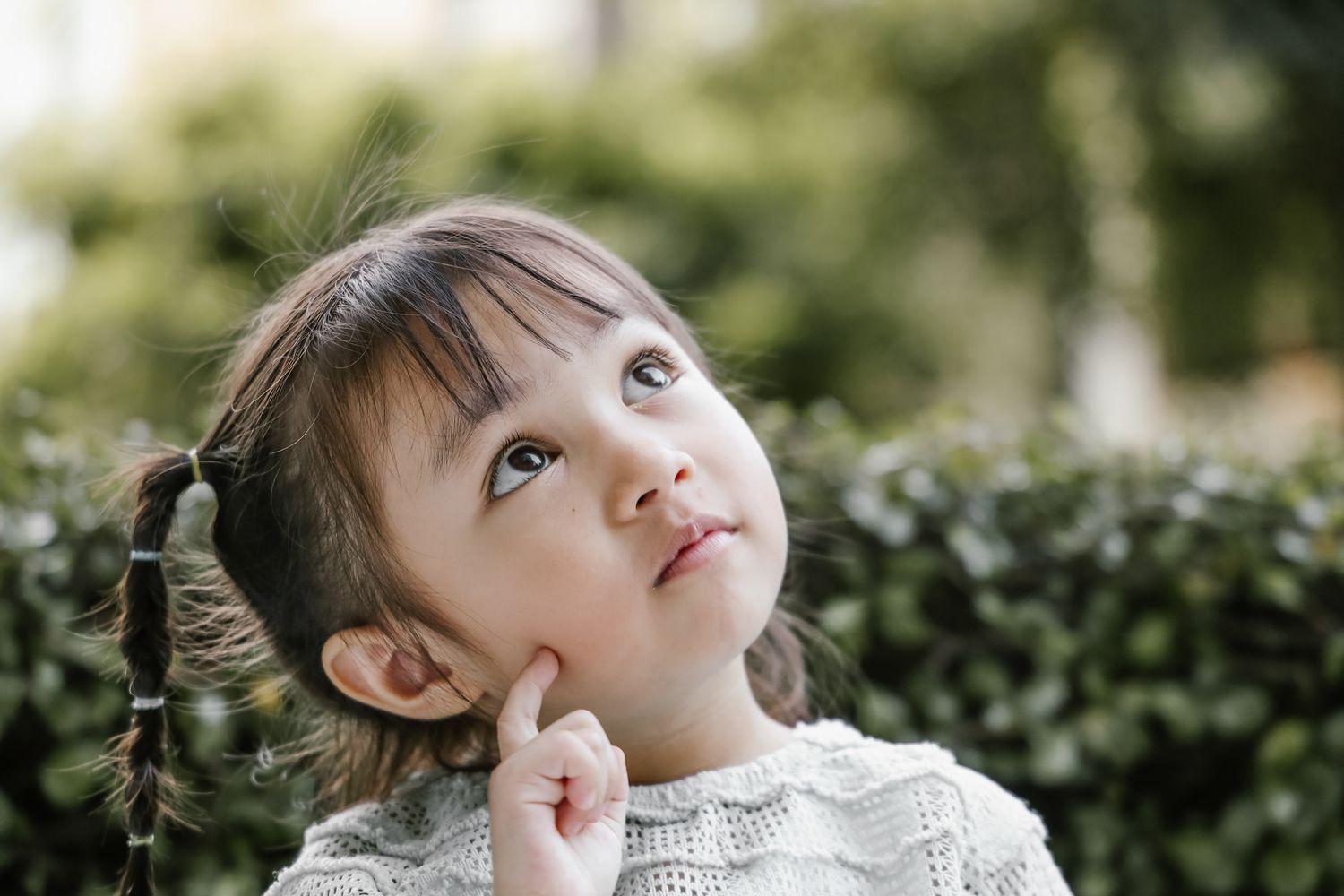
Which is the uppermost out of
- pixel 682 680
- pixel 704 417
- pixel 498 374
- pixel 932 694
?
pixel 498 374

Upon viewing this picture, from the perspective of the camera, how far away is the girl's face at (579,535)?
4.43ft

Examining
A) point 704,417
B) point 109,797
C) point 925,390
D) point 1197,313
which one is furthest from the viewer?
point 1197,313

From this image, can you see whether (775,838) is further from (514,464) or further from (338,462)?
(338,462)

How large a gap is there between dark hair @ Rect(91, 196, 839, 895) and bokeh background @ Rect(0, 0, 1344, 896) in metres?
0.25

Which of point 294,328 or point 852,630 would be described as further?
point 852,630

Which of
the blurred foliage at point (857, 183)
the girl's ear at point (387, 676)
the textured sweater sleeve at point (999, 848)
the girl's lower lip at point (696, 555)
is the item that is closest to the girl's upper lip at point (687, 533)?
the girl's lower lip at point (696, 555)

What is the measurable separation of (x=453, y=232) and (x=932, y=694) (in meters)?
1.09

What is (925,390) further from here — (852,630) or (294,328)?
(294,328)

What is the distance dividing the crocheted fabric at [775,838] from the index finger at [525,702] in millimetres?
212

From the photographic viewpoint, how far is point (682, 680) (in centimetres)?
140

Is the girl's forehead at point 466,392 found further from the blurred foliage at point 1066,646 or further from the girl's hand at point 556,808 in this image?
the blurred foliage at point 1066,646

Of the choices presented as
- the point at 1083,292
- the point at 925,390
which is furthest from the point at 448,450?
the point at 1083,292

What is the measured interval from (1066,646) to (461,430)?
A: 1136 mm

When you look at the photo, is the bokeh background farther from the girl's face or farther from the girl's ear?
the girl's face
